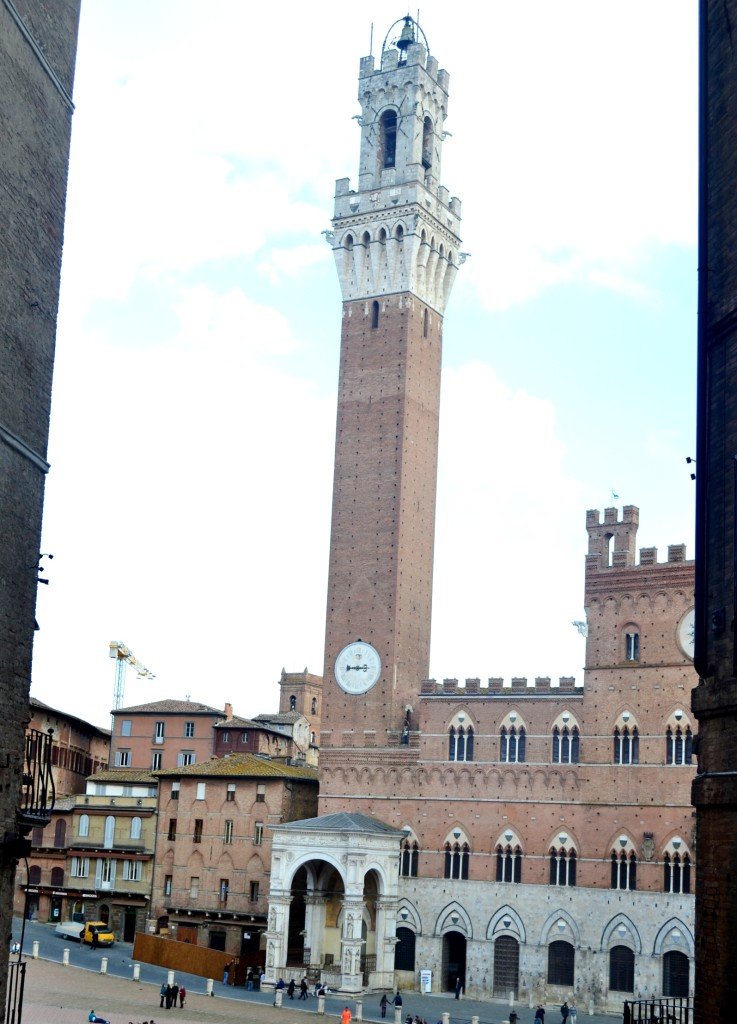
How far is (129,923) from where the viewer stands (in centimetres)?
6169

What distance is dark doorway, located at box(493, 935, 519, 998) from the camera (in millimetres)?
52906

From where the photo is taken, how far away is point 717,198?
16109 millimetres

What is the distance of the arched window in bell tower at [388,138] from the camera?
65.8 metres

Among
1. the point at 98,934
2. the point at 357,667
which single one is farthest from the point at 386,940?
the point at 98,934

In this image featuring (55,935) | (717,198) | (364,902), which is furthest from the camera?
(55,935)

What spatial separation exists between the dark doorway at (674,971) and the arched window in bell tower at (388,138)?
121 ft

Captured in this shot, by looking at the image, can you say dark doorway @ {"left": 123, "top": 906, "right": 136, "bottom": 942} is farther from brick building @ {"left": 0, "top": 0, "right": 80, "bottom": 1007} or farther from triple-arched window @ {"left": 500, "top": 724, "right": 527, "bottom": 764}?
brick building @ {"left": 0, "top": 0, "right": 80, "bottom": 1007}

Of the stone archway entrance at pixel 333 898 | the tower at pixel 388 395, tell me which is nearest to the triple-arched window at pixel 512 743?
the tower at pixel 388 395

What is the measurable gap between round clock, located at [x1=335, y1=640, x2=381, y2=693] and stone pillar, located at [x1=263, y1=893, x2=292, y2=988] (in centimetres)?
948

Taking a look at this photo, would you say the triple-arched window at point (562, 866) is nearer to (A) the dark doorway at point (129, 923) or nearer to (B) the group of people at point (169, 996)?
(B) the group of people at point (169, 996)

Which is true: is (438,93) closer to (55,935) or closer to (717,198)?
(55,935)

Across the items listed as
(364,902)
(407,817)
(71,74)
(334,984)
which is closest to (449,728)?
(407,817)

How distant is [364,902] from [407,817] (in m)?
4.15

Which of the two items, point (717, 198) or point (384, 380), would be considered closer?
point (717, 198)
